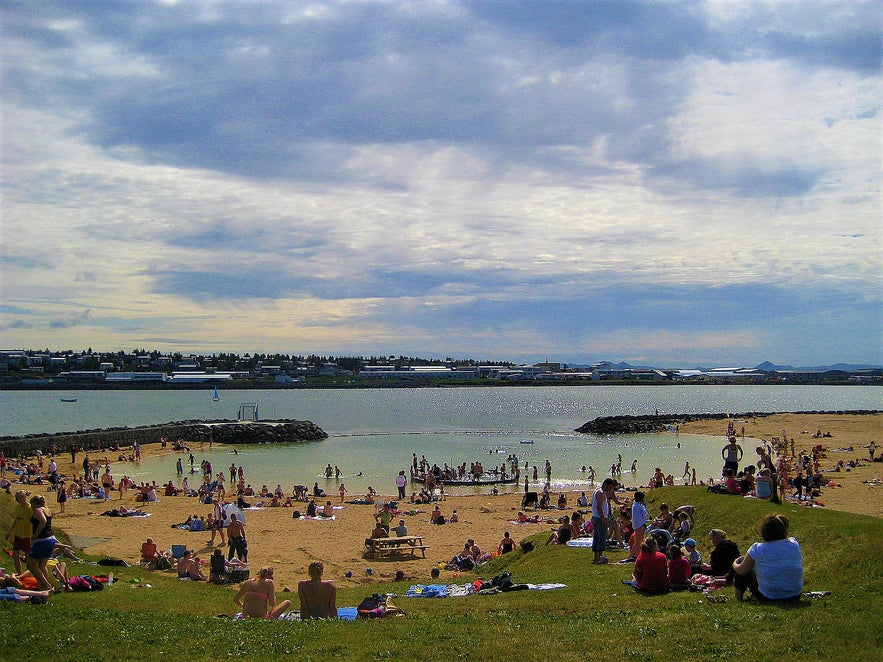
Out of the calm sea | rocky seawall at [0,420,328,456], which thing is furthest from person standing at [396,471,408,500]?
rocky seawall at [0,420,328,456]

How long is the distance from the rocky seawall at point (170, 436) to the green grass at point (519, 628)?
161ft

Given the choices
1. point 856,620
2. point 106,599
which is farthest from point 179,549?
point 856,620

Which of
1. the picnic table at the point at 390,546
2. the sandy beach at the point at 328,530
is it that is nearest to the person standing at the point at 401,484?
the sandy beach at the point at 328,530

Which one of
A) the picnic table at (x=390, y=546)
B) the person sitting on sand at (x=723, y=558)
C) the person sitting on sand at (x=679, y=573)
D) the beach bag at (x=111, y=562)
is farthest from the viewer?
the picnic table at (x=390, y=546)

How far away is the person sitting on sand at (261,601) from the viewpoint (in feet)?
29.1

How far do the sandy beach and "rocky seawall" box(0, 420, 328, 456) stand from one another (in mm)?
27428

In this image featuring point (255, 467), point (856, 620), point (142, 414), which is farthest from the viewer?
point (142, 414)

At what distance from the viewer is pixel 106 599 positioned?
958cm

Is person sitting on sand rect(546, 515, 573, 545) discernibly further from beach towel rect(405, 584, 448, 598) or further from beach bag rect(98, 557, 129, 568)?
beach bag rect(98, 557, 129, 568)

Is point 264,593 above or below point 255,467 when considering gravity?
above

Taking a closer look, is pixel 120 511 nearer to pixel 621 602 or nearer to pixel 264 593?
pixel 264 593

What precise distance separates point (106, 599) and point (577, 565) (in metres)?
7.89

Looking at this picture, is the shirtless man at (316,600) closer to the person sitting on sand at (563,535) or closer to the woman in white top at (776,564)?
the woman in white top at (776,564)

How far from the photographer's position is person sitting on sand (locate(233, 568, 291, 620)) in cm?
888
